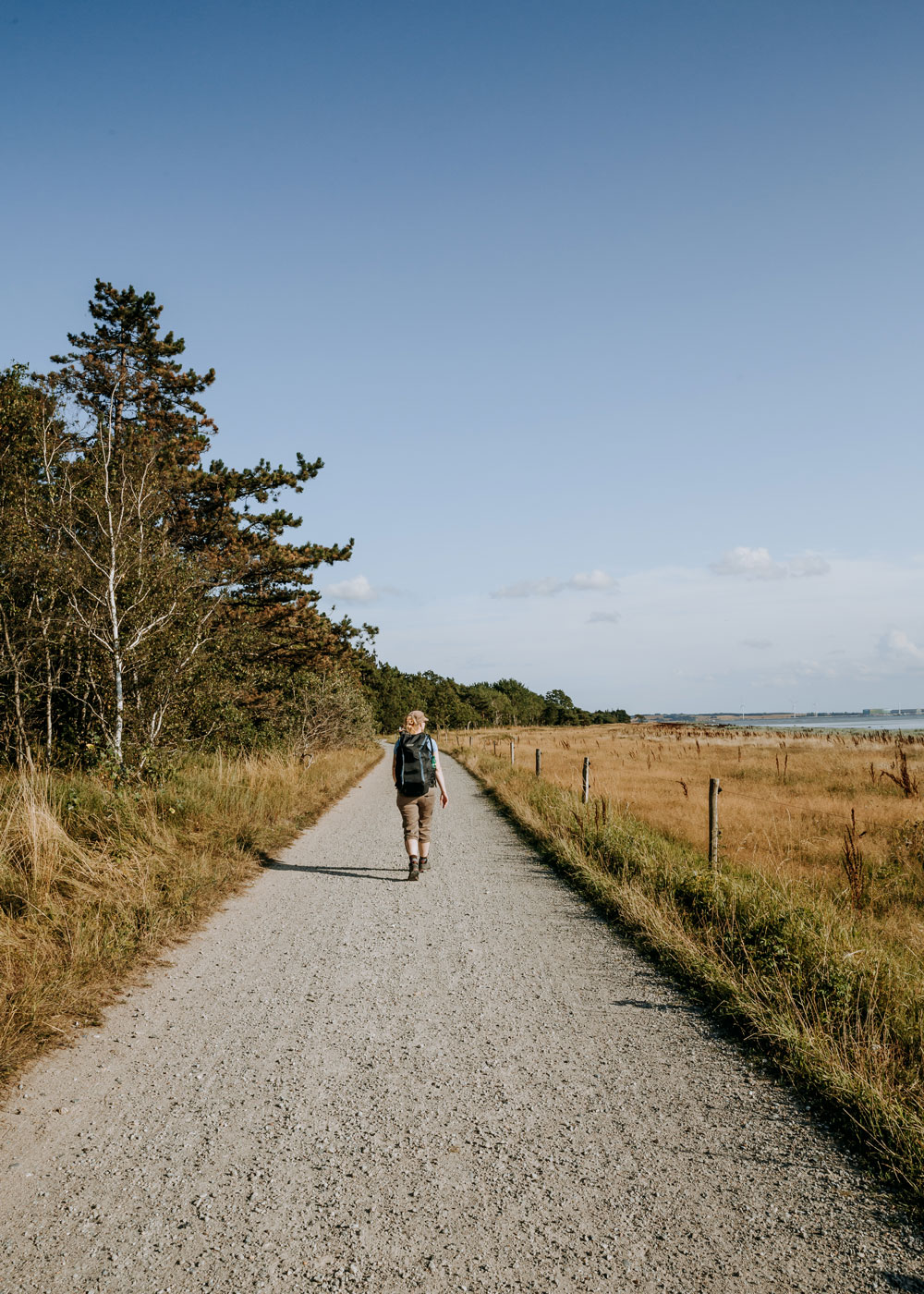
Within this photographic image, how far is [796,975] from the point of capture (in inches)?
185

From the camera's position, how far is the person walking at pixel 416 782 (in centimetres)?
826

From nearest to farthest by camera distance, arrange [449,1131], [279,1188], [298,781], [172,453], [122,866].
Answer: [279,1188] < [449,1131] < [122,866] < [172,453] < [298,781]

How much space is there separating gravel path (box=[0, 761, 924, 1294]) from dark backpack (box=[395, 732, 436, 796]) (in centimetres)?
302

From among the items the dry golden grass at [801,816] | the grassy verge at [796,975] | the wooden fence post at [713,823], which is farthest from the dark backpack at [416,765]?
the dry golden grass at [801,816]

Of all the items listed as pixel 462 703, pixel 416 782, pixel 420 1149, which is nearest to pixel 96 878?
pixel 416 782

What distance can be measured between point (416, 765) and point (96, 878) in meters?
3.51

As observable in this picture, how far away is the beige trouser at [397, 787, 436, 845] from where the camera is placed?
8.41m

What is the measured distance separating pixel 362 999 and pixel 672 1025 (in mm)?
2037

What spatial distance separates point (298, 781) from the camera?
16.0m

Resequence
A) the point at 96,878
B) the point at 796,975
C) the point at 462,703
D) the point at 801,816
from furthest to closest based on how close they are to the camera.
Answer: the point at 462,703, the point at 801,816, the point at 96,878, the point at 796,975

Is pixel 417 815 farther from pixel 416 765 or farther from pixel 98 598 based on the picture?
pixel 98 598

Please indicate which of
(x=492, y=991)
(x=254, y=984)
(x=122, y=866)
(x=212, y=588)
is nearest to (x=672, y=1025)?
(x=492, y=991)

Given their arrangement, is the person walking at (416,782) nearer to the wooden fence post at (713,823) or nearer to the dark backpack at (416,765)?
the dark backpack at (416,765)

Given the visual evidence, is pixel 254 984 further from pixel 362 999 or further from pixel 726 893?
pixel 726 893
